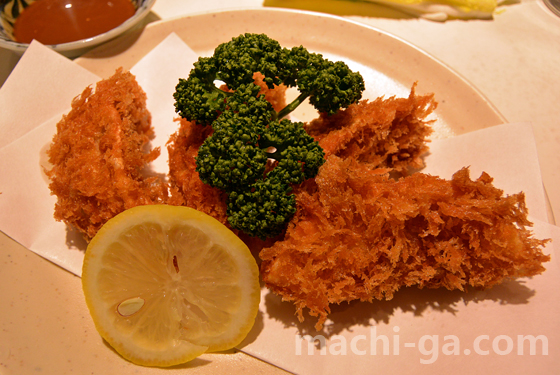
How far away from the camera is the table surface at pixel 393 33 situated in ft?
5.88

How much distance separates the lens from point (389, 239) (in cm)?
186

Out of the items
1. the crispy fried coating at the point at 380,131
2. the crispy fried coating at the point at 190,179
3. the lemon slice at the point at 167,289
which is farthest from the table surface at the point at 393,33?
the crispy fried coating at the point at 380,131

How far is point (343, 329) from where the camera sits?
6.56 ft

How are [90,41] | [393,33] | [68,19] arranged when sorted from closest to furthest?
[90,41], [68,19], [393,33]

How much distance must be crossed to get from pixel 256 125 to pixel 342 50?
5.25ft

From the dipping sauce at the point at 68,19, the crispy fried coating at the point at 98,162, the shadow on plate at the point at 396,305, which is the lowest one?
the shadow on plate at the point at 396,305

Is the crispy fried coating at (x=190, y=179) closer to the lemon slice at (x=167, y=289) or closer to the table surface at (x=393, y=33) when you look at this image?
the lemon slice at (x=167, y=289)

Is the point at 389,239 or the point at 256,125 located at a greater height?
the point at 256,125

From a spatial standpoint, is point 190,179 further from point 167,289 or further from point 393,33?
point 393,33

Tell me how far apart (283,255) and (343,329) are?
21.9 inches

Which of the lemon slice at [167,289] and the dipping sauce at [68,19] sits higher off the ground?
the dipping sauce at [68,19]

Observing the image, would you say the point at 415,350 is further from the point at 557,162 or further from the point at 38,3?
the point at 38,3

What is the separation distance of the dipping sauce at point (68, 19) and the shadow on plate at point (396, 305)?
2.71 m

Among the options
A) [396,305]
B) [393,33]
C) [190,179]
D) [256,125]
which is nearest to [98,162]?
[190,179]
